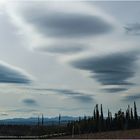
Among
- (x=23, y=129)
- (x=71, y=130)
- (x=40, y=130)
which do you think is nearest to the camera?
(x=71, y=130)

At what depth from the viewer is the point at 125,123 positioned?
119312 millimetres

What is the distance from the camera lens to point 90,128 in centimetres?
11006

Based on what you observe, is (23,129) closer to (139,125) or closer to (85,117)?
(85,117)

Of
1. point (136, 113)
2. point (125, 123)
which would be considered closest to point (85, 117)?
point (125, 123)

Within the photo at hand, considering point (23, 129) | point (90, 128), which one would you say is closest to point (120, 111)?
point (90, 128)

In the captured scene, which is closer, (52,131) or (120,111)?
(52,131)

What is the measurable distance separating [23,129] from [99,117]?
81.9 feet

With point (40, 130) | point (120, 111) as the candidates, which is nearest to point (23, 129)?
point (40, 130)

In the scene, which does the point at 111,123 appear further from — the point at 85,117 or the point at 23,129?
the point at 23,129

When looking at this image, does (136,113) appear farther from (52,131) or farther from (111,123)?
(52,131)

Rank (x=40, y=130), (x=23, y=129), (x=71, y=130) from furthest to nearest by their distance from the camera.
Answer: (x=23, y=129) < (x=40, y=130) < (x=71, y=130)

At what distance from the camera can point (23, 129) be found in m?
128

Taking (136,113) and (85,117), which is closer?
(85,117)

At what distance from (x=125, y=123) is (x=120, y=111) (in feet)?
19.6
